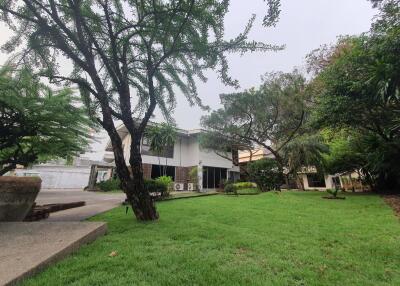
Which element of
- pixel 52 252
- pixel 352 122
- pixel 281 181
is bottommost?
pixel 52 252

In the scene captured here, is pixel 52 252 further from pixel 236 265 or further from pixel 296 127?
pixel 296 127

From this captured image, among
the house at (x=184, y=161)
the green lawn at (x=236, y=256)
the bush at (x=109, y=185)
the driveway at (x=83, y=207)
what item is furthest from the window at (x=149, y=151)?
the green lawn at (x=236, y=256)

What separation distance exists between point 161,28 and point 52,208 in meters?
6.59

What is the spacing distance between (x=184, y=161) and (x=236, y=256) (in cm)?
1906

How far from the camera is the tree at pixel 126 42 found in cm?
527

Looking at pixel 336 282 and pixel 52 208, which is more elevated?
pixel 52 208

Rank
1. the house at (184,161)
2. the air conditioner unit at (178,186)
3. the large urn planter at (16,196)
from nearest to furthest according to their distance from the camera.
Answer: the large urn planter at (16,196) < the house at (184,161) < the air conditioner unit at (178,186)

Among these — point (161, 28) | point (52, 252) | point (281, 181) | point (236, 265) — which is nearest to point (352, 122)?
point (281, 181)

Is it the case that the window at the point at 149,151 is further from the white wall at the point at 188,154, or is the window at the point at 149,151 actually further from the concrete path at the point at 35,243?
the concrete path at the point at 35,243

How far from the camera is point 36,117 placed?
7.98 m

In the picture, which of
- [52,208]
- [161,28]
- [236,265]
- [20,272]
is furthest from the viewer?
[52,208]

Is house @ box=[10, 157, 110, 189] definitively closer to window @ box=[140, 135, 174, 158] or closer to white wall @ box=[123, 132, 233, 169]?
window @ box=[140, 135, 174, 158]

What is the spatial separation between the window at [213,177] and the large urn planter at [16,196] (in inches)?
700

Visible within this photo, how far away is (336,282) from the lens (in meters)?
2.78
